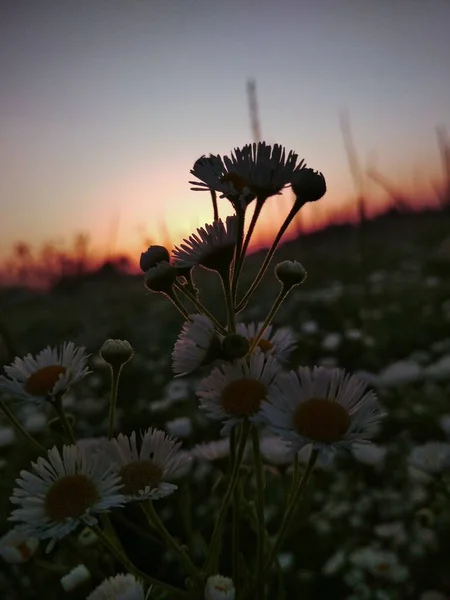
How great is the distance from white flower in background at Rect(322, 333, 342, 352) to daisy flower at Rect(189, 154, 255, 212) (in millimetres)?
1802

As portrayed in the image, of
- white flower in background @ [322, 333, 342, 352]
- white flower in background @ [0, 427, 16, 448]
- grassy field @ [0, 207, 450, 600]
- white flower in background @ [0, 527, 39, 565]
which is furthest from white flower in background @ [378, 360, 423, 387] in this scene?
white flower in background @ [0, 527, 39, 565]

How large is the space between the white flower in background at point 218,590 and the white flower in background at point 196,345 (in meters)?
0.13

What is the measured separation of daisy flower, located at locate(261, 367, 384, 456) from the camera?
38 centimetres

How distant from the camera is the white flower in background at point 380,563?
3.36ft

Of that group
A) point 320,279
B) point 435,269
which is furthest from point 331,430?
point 320,279

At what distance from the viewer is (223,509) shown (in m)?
0.39

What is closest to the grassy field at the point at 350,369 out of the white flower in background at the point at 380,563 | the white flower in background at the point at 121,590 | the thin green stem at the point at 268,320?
the white flower in background at the point at 380,563

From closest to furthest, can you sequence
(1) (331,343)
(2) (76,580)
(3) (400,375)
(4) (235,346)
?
(4) (235,346) < (2) (76,580) < (3) (400,375) < (1) (331,343)

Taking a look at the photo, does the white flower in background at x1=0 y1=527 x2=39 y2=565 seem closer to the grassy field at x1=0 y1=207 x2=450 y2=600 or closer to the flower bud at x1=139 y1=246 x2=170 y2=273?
the grassy field at x1=0 y1=207 x2=450 y2=600

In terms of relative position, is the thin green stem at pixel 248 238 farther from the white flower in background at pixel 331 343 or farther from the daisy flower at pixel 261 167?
the white flower in background at pixel 331 343

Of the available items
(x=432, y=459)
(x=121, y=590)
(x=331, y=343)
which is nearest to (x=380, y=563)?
(x=432, y=459)

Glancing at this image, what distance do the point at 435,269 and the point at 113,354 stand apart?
3.10m

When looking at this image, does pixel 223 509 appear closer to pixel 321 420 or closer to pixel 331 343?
pixel 321 420

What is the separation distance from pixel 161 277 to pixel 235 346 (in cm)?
8
